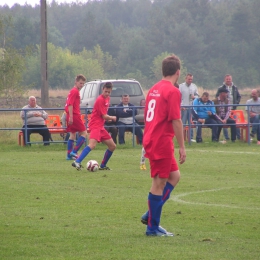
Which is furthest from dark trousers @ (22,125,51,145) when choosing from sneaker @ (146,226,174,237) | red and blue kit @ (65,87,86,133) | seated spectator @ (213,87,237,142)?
sneaker @ (146,226,174,237)

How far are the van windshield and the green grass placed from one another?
763 cm

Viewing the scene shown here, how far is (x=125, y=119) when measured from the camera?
20.2 metres

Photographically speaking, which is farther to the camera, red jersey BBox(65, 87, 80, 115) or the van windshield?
the van windshield

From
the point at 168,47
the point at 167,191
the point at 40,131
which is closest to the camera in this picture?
the point at 167,191

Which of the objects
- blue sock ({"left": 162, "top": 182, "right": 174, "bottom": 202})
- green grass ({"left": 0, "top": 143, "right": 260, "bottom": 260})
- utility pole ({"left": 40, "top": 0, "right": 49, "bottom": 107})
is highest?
utility pole ({"left": 40, "top": 0, "right": 49, "bottom": 107})

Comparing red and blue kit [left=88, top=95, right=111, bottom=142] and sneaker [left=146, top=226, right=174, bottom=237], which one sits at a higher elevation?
red and blue kit [left=88, top=95, right=111, bottom=142]

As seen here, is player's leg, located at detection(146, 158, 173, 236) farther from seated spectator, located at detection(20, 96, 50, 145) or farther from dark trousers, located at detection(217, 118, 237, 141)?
dark trousers, located at detection(217, 118, 237, 141)

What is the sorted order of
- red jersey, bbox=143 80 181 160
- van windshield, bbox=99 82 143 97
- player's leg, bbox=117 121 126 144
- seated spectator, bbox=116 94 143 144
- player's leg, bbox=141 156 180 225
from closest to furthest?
1. red jersey, bbox=143 80 181 160
2. player's leg, bbox=141 156 180 225
3. seated spectator, bbox=116 94 143 144
4. player's leg, bbox=117 121 126 144
5. van windshield, bbox=99 82 143 97

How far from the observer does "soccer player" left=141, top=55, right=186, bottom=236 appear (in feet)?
23.0

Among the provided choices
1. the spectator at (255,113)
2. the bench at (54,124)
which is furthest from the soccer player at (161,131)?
the spectator at (255,113)

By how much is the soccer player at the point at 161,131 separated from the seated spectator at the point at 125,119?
493 inches

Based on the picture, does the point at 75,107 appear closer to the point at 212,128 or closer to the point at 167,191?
the point at 212,128

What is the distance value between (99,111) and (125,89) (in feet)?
32.1

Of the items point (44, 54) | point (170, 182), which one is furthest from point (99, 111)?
point (44, 54)
